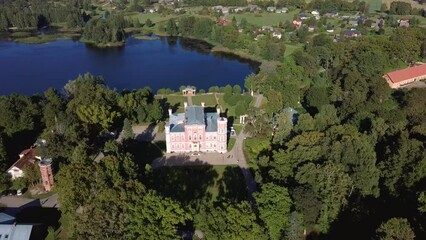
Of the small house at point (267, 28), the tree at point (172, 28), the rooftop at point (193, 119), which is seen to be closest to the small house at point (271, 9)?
the small house at point (267, 28)

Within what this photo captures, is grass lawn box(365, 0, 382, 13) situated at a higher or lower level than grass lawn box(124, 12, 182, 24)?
higher

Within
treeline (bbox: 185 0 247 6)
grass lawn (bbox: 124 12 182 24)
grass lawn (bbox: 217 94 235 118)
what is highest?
treeline (bbox: 185 0 247 6)

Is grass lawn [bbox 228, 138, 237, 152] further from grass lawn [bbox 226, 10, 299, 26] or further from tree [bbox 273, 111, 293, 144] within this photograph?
grass lawn [bbox 226, 10, 299, 26]

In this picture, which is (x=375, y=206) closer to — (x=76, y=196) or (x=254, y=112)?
(x=254, y=112)

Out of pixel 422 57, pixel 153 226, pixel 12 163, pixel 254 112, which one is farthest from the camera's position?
pixel 422 57

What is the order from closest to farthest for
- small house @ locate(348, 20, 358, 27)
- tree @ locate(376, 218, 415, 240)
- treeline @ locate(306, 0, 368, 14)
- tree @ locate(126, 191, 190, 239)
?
tree @ locate(376, 218, 415, 240) → tree @ locate(126, 191, 190, 239) → small house @ locate(348, 20, 358, 27) → treeline @ locate(306, 0, 368, 14)

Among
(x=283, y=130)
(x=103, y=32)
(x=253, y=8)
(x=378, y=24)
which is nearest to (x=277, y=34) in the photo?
(x=378, y=24)

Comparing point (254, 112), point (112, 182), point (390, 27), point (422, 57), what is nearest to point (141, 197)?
point (112, 182)

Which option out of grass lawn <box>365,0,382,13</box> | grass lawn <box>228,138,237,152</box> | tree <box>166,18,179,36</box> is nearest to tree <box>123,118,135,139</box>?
grass lawn <box>228,138,237,152</box>
